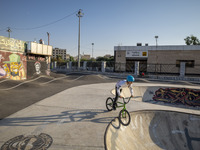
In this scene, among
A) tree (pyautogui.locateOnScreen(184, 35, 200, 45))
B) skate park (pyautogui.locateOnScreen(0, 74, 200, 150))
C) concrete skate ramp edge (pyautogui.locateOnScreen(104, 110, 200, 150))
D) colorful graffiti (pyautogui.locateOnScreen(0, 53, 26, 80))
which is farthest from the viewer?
tree (pyautogui.locateOnScreen(184, 35, 200, 45))

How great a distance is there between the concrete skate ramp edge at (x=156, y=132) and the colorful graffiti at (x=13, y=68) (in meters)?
14.6

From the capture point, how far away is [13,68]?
52.3ft

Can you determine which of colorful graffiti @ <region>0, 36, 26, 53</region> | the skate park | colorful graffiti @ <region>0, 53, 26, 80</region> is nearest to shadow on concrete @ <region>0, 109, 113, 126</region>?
the skate park

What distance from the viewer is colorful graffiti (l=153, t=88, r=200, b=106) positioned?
12.6m

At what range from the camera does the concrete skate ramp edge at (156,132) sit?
5002mm

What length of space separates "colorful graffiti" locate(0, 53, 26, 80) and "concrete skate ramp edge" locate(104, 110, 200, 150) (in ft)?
48.0

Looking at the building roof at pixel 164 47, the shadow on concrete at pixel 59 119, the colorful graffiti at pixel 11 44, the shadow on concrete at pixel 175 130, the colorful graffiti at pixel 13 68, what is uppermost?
the building roof at pixel 164 47

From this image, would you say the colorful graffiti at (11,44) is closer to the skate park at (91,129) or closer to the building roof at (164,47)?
the skate park at (91,129)

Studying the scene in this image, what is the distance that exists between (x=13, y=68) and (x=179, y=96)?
1911 cm

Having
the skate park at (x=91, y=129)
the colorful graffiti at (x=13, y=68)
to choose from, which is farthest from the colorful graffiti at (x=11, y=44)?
the skate park at (x=91, y=129)

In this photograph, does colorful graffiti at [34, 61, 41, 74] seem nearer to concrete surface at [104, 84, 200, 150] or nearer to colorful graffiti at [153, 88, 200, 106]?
colorful graffiti at [153, 88, 200, 106]

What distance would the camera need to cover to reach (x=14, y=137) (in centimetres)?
432

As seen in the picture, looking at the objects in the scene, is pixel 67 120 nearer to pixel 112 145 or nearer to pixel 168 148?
pixel 112 145

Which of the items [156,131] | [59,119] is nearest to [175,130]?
[156,131]
